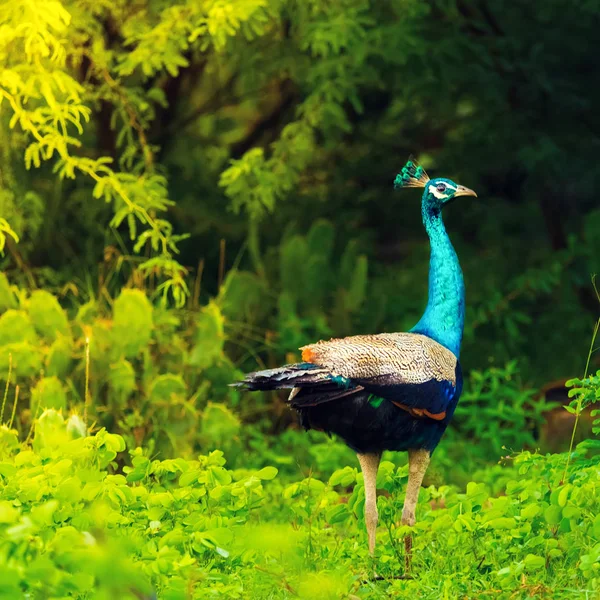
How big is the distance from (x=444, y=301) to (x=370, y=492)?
826 mm

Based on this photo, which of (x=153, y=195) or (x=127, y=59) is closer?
(x=153, y=195)

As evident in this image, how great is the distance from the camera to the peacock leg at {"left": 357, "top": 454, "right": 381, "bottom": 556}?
14.9 feet

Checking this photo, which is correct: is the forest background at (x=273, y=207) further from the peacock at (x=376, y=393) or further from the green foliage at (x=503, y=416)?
the peacock at (x=376, y=393)

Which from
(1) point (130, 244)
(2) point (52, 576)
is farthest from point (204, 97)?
(2) point (52, 576)

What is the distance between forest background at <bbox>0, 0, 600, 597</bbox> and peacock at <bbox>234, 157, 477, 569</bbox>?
4.19 ft

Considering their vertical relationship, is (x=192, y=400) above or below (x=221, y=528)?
below

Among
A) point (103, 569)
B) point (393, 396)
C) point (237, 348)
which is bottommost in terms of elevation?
point (237, 348)

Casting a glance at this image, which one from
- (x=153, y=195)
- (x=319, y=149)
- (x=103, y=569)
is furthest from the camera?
(x=319, y=149)

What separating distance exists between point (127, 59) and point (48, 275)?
5.54ft

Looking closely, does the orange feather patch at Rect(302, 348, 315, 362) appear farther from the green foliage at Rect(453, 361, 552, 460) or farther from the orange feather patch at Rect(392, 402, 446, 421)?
the green foliage at Rect(453, 361, 552, 460)

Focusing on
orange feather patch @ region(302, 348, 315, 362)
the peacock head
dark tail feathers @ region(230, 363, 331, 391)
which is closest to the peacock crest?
the peacock head

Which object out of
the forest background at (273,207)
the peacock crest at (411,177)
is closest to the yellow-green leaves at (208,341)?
the forest background at (273,207)

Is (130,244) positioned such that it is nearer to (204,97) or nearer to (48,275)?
(48,275)

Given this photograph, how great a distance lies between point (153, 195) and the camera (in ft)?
22.0
